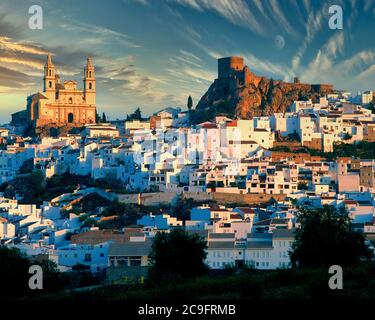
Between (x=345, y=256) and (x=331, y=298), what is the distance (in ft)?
23.2

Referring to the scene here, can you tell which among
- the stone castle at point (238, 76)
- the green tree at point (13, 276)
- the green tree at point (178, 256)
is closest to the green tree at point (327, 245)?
the green tree at point (178, 256)

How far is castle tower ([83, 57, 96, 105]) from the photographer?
56.1 meters

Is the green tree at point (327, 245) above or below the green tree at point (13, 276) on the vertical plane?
above

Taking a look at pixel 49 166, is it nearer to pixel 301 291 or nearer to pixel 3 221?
pixel 3 221

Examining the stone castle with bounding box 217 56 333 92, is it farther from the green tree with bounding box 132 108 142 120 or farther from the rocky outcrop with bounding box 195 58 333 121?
the green tree with bounding box 132 108 142 120

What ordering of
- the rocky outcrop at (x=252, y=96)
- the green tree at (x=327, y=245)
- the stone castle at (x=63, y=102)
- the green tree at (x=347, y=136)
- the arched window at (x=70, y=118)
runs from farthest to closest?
1. the arched window at (x=70, y=118)
2. the stone castle at (x=63, y=102)
3. the rocky outcrop at (x=252, y=96)
4. the green tree at (x=347, y=136)
5. the green tree at (x=327, y=245)

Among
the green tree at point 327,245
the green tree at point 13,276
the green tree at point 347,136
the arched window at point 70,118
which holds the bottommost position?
the green tree at point 13,276

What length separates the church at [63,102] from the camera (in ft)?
180

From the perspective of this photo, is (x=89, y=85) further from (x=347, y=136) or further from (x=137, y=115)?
(x=347, y=136)

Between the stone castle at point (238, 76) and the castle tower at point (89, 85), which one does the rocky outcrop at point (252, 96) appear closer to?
the stone castle at point (238, 76)

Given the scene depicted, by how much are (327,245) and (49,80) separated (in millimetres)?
39867

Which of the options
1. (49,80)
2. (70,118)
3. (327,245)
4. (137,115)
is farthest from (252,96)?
(327,245)

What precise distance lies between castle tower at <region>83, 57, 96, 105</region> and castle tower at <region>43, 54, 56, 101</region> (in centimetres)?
196

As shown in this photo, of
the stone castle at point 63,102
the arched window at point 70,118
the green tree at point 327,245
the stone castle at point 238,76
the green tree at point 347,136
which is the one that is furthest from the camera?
the arched window at point 70,118
